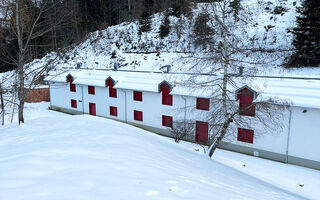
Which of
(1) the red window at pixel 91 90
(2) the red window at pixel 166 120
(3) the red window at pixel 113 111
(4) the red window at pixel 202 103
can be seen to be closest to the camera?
(4) the red window at pixel 202 103

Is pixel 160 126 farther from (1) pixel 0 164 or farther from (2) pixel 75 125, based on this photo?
(1) pixel 0 164

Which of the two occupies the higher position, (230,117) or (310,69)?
(310,69)

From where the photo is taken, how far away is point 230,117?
36.8 feet

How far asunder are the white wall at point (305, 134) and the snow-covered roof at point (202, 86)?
874 millimetres

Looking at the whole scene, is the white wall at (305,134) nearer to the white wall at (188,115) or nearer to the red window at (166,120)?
the white wall at (188,115)

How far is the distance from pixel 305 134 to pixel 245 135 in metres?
3.54

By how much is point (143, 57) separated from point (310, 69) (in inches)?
843

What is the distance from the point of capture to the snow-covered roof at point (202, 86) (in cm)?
1352

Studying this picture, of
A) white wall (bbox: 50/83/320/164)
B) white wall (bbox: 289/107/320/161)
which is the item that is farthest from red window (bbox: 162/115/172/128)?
white wall (bbox: 289/107/320/161)

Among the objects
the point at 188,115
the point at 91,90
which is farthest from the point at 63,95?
the point at 188,115

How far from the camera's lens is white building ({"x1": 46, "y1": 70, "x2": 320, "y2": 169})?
13828mm

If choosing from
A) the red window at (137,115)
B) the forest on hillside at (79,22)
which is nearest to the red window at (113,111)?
the red window at (137,115)

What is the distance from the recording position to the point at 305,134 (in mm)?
13836

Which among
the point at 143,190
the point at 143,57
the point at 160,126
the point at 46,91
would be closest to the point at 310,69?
the point at 160,126
